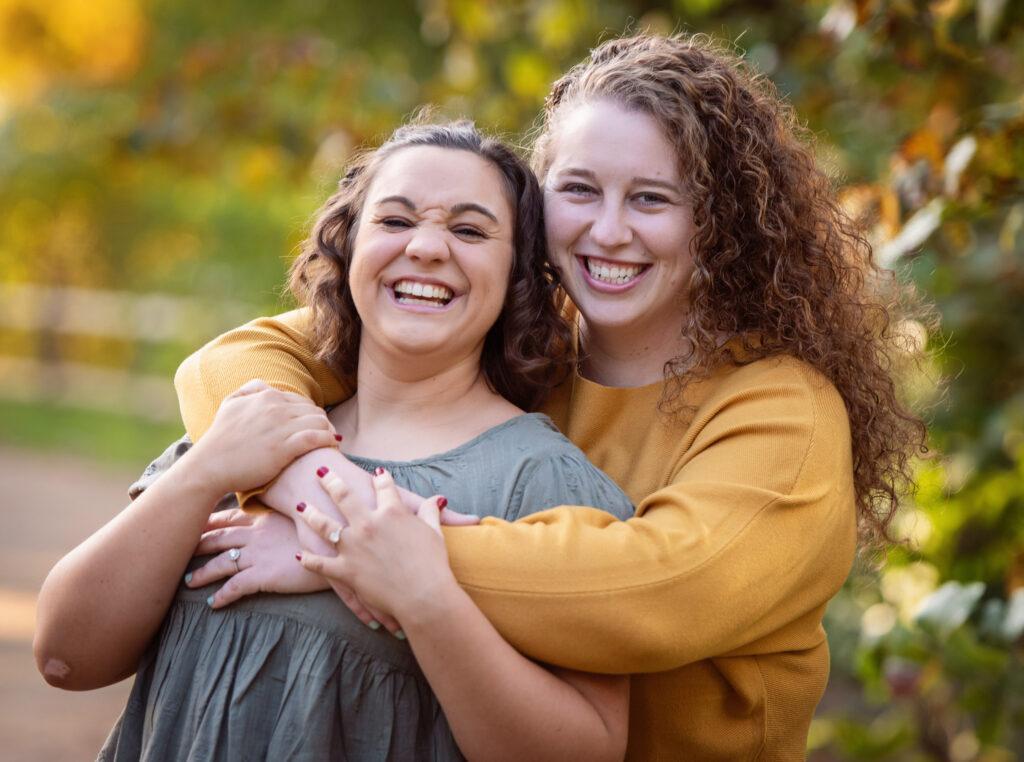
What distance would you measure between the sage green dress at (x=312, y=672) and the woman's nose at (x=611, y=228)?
0.44 meters

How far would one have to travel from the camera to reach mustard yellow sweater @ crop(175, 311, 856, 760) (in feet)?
6.41

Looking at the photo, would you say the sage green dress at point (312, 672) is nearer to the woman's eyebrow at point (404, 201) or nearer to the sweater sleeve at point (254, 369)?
the sweater sleeve at point (254, 369)

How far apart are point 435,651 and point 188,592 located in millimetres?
510

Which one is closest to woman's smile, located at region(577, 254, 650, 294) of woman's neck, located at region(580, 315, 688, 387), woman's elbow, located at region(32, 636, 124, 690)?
woman's neck, located at region(580, 315, 688, 387)

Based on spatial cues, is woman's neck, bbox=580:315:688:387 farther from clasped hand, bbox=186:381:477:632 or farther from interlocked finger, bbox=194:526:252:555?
interlocked finger, bbox=194:526:252:555

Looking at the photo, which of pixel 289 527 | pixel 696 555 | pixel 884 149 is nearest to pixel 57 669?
pixel 289 527

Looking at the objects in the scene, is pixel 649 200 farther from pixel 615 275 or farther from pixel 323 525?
pixel 323 525

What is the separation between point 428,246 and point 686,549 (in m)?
0.69

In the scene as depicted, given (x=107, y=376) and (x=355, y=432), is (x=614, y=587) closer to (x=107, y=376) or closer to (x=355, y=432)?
(x=355, y=432)

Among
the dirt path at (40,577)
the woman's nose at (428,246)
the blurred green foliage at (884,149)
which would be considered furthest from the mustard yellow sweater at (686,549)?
the dirt path at (40,577)

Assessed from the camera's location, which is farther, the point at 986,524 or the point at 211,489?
the point at 986,524

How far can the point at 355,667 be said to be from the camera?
2053 millimetres

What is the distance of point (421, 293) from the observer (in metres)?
2.27

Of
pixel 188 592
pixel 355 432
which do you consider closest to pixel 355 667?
pixel 188 592
